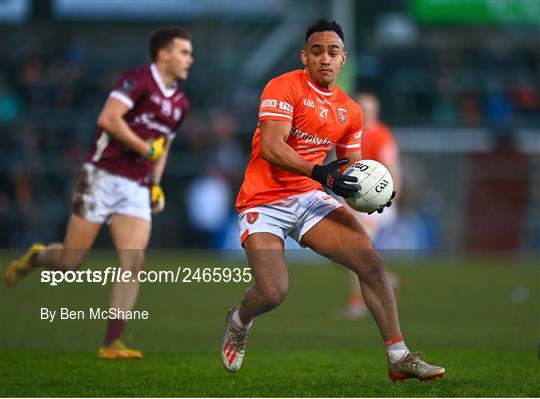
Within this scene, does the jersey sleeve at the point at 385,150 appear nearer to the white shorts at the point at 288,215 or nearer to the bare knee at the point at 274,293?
the white shorts at the point at 288,215

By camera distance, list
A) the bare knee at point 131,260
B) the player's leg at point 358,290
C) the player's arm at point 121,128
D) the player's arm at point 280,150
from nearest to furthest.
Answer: the player's arm at point 280,150, the player's arm at point 121,128, the bare knee at point 131,260, the player's leg at point 358,290

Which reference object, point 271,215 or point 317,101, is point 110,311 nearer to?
point 271,215

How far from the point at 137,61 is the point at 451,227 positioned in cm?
761

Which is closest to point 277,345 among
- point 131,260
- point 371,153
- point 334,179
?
point 131,260

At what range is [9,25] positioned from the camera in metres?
26.0

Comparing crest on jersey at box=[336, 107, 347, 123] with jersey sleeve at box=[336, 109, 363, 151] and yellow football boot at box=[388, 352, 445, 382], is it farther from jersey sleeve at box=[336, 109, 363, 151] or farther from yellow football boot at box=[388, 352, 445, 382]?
yellow football boot at box=[388, 352, 445, 382]

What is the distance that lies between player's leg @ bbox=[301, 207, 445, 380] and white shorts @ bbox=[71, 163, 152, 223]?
7.04 feet

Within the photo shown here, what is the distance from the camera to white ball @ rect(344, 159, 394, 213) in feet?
25.1

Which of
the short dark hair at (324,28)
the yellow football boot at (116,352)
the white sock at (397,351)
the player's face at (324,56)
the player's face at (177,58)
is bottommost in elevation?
the yellow football boot at (116,352)

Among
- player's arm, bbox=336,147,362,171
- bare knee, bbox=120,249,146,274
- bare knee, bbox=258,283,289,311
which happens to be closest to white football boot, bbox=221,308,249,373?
bare knee, bbox=258,283,289,311

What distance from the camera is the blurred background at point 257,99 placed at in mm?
23016

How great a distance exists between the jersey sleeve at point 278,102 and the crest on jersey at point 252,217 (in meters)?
0.66

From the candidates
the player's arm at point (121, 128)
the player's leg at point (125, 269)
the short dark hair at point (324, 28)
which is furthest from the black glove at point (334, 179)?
the player's leg at point (125, 269)

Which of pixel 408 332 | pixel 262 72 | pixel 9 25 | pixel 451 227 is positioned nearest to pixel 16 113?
pixel 9 25
